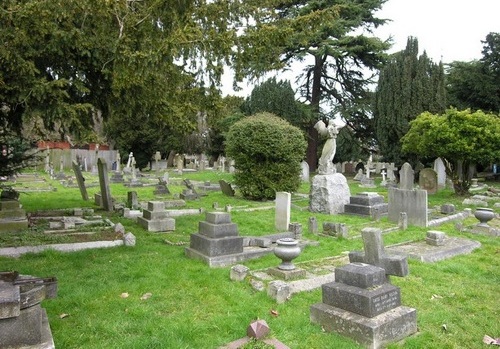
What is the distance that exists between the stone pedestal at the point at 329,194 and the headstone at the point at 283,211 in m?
3.68


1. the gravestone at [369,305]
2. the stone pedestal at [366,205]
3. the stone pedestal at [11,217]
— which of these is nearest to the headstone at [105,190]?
the stone pedestal at [11,217]

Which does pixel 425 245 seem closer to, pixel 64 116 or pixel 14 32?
pixel 64 116

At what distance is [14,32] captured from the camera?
628cm

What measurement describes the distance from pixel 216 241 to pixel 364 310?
3517 millimetres

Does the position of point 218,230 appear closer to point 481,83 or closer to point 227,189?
point 227,189

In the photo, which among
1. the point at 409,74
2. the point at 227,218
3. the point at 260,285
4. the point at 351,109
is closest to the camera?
the point at 260,285

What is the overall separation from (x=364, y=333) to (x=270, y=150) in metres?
13.1

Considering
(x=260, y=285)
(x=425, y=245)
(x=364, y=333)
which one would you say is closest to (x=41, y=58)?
(x=260, y=285)

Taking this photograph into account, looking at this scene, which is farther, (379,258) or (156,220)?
(156,220)

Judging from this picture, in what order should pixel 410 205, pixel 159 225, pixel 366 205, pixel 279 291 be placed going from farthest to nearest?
1. pixel 366 205
2. pixel 410 205
3. pixel 159 225
4. pixel 279 291

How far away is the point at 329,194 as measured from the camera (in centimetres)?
1388

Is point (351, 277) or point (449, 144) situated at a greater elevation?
point (449, 144)

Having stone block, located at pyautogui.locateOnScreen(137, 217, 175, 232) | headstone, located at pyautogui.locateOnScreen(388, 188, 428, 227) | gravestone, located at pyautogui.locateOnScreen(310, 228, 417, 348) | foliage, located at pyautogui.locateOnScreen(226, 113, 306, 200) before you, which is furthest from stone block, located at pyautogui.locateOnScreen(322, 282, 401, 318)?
foliage, located at pyautogui.locateOnScreen(226, 113, 306, 200)

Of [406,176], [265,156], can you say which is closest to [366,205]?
[406,176]
